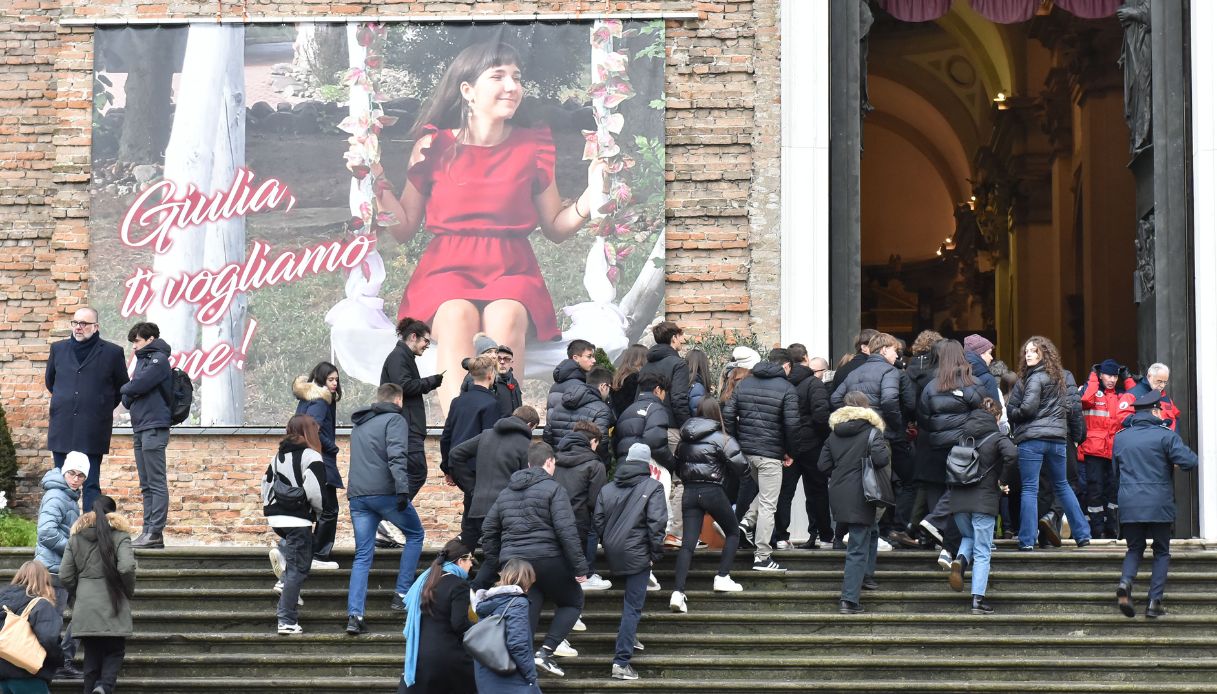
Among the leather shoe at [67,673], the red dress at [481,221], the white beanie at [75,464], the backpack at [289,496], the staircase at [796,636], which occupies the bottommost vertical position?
the leather shoe at [67,673]

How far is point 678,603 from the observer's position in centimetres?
1247

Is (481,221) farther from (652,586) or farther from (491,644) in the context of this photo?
(491,644)

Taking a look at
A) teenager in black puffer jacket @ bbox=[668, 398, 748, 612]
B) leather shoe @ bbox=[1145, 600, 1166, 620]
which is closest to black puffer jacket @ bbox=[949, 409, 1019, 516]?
leather shoe @ bbox=[1145, 600, 1166, 620]

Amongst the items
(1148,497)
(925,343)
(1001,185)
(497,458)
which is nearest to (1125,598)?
(1148,497)

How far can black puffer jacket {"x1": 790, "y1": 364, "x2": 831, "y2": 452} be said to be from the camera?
44.3ft

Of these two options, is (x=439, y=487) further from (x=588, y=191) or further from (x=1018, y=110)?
(x=1018, y=110)

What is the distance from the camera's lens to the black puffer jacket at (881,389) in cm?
1334

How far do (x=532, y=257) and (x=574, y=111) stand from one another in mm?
1403

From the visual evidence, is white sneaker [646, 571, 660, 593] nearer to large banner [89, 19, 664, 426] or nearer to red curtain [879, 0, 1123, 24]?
large banner [89, 19, 664, 426]

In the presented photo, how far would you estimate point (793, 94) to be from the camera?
53.3 feet

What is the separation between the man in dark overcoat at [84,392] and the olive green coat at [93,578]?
222 centimetres

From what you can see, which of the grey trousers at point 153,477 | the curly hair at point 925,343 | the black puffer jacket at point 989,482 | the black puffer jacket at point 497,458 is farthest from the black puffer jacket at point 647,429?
the grey trousers at point 153,477

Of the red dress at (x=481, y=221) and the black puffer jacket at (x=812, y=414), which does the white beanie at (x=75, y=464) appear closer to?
the red dress at (x=481, y=221)

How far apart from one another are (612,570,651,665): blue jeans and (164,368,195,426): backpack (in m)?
4.25
